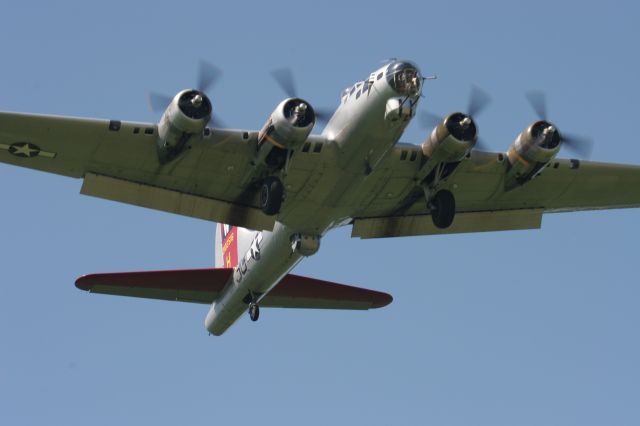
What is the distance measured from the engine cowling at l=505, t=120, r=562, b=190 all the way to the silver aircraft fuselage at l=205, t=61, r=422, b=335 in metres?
4.41

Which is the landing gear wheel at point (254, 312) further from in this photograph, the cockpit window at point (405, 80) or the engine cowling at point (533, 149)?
the cockpit window at point (405, 80)

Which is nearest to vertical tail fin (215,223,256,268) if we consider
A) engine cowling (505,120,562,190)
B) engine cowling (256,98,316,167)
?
engine cowling (256,98,316,167)

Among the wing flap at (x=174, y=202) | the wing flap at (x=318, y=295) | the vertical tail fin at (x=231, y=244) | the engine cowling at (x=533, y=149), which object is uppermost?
the engine cowling at (x=533, y=149)

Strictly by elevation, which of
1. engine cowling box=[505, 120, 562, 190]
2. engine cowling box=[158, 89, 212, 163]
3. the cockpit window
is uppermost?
the cockpit window

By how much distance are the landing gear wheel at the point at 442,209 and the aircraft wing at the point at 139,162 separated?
200 inches

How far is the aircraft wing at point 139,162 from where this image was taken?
104 feet

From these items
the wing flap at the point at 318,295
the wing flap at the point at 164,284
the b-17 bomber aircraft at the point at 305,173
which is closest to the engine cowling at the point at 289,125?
the b-17 bomber aircraft at the point at 305,173

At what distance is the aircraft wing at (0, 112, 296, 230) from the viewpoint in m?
31.6

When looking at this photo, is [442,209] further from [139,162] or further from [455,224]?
[139,162]

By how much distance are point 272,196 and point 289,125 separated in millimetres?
2004

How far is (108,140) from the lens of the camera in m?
31.9

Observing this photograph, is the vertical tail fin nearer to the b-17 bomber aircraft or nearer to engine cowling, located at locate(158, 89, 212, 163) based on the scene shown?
the b-17 bomber aircraft

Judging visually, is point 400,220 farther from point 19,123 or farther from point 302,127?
point 19,123

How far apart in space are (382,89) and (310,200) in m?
4.48
